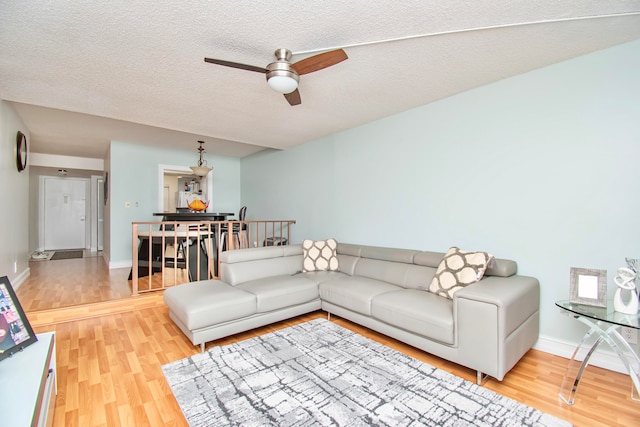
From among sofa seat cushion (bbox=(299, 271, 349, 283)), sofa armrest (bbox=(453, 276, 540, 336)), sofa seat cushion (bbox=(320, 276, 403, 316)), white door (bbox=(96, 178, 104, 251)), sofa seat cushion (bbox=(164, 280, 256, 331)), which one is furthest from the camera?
white door (bbox=(96, 178, 104, 251))

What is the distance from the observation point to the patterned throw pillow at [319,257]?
373 cm

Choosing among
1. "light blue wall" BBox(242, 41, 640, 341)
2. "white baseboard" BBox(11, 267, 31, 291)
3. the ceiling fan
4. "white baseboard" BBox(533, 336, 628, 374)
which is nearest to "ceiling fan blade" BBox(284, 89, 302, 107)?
the ceiling fan

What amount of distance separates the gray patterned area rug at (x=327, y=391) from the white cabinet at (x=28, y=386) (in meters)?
0.66

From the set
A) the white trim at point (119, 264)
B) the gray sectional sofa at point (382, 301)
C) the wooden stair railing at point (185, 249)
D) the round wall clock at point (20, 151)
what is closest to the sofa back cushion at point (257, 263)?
the gray sectional sofa at point (382, 301)

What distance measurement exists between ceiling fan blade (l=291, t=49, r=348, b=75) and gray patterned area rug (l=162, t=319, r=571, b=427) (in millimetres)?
2168

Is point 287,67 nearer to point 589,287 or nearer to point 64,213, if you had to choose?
point 589,287

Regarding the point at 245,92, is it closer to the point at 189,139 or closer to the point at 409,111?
the point at 409,111

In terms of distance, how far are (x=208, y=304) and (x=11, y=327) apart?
117 cm

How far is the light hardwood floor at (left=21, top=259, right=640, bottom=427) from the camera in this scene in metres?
1.69

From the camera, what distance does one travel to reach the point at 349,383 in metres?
1.98

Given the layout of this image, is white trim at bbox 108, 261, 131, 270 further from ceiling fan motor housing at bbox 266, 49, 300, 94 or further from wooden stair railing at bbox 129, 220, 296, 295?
ceiling fan motor housing at bbox 266, 49, 300, 94

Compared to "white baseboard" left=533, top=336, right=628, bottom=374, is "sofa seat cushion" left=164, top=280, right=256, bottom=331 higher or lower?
higher

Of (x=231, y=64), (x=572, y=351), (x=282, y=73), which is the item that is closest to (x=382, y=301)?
(x=572, y=351)

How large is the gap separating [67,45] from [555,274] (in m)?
4.13
